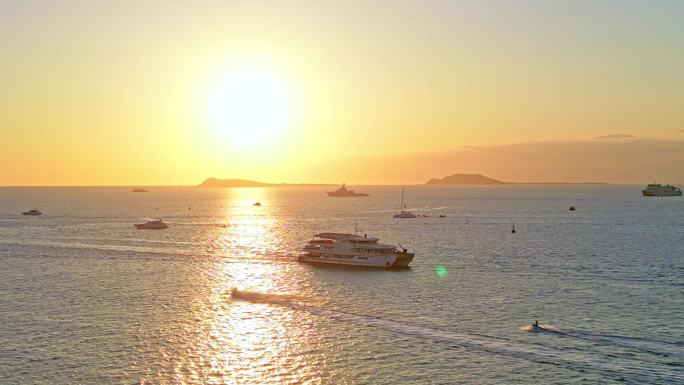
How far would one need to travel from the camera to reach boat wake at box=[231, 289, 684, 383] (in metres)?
41.5

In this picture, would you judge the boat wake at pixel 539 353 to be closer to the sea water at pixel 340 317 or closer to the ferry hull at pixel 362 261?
the sea water at pixel 340 317

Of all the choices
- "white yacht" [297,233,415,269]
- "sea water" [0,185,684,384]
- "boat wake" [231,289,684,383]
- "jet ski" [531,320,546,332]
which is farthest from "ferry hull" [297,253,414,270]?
"jet ski" [531,320,546,332]

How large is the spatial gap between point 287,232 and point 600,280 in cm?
10332

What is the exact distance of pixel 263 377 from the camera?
42906 mm

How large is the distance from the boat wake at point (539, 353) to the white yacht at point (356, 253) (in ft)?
114

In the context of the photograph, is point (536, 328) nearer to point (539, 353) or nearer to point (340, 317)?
point (539, 353)

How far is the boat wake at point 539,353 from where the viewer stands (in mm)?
41500

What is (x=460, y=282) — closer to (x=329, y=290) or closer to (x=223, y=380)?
(x=329, y=290)

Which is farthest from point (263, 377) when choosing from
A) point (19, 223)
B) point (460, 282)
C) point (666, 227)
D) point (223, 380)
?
point (19, 223)

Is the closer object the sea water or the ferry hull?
the sea water

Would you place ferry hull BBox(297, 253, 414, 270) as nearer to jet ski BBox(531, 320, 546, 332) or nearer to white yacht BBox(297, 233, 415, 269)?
white yacht BBox(297, 233, 415, 269)

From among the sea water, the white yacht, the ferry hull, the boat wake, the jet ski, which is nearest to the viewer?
the boat wake

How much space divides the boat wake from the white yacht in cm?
3476

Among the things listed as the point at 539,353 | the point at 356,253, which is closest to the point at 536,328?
the point at 539,353
